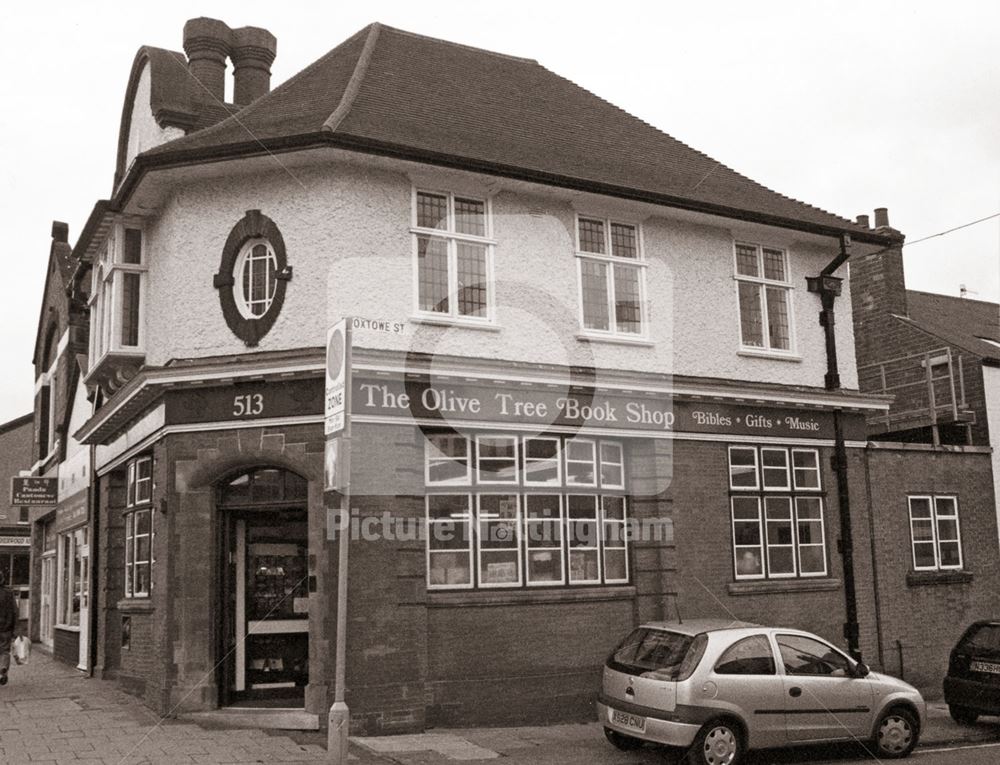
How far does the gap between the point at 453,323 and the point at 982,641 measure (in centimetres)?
855

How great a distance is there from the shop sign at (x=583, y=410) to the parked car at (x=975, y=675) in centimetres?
397

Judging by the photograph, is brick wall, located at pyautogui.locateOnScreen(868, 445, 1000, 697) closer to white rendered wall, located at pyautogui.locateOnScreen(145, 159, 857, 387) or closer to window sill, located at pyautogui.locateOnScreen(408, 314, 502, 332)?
white rendered wall, located at pyautogui.locateOnScreen(145, 159, 857, 387)

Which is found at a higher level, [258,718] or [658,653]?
[658,653]

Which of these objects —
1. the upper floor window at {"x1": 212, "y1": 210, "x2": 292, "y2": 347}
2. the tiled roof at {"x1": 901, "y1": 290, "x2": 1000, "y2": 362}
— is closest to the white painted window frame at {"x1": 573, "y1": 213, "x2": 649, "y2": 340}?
the upper floor window at {"x1": 212, "y1": 210, "x2": 292, "y2": 347}

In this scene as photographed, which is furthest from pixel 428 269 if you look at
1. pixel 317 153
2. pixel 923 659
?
pixel 923 659

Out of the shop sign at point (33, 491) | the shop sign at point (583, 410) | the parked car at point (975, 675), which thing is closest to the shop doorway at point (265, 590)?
the shop sign at point (583, 410)

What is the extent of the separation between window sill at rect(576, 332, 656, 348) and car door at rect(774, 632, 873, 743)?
16.9 feet

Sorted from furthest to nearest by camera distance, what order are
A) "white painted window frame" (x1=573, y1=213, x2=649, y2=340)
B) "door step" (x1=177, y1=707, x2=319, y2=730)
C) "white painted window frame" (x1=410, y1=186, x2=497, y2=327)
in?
"white painted window frame" (x1=573, y1=213, x2=649, y2=340), "white painted window frame" (x1=410, y1=186, x2=497, y2=327), "door step" (x1=177, y1=707, x2=319, y2=730)

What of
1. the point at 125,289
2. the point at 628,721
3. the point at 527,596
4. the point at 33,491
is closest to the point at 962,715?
the point at 628,721

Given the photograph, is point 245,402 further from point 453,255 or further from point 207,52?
point 207,52

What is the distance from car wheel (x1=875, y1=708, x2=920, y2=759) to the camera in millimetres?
12086

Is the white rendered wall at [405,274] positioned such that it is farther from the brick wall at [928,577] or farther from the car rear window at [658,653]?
the car rear window at [658,653]

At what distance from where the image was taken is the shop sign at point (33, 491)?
79.0 ft

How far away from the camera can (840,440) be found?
17.1 m
